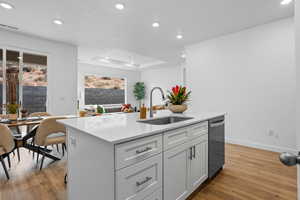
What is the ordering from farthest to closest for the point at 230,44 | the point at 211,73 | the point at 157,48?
the point at 157,48, the point at 211,73, the point at 230,44

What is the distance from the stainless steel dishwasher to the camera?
1892 mm

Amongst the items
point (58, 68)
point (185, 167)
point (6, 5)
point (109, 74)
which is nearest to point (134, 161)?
point (185, 167)

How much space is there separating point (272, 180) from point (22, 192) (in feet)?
10.6

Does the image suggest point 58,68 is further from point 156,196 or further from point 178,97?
point 156,196

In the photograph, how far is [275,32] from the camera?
299cm

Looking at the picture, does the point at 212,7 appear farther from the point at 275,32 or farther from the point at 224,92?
the point at 224,92

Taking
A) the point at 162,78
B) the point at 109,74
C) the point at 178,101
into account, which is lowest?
the point at 178,101

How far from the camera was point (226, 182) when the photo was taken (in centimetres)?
194

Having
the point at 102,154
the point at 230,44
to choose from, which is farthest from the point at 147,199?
the point at 230,44

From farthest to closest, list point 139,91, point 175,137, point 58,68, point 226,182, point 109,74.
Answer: point 139,91 < point 109,74 < point 58,68 < point 226,182 < point 175,137

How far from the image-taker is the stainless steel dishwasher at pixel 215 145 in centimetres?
189

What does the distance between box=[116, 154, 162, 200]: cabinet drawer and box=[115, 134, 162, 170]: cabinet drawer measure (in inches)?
1.5

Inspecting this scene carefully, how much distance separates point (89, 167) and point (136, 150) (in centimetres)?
44

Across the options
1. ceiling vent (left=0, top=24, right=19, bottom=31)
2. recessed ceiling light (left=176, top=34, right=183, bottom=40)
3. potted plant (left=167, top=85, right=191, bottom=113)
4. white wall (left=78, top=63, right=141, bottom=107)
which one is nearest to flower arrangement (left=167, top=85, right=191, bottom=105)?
potted plant (left=167, top=85, right=191, bottom=113)
